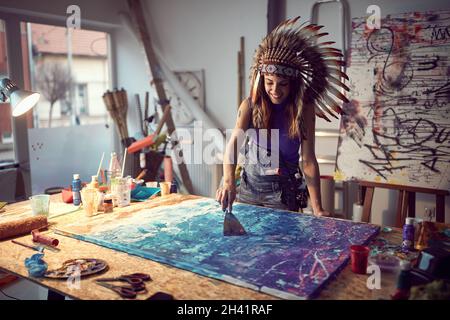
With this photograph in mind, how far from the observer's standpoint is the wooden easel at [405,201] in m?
2.88

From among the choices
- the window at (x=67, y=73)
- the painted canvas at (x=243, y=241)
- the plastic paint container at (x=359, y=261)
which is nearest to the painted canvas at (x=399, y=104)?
the painted canvas at (x=243, y=241)

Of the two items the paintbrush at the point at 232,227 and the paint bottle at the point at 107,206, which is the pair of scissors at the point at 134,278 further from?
the paint bottle at the point at 107,206

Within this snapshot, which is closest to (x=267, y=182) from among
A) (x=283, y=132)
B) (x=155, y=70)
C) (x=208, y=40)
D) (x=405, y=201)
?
(x=283, y=132)

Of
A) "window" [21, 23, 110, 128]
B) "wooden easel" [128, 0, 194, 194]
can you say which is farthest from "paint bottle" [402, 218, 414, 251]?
"window" [21, 23, 110, 128]

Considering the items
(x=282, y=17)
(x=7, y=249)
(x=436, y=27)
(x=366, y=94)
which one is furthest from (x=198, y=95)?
(x=7, y=249)

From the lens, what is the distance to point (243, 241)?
66.7 inches

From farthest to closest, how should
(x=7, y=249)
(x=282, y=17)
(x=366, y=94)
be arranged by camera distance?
(x=282, y=17), (x=366, y=94), (x=7, y=249)

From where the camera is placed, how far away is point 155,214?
212 cm

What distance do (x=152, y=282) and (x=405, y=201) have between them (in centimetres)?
227

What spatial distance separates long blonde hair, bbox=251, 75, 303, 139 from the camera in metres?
2.31

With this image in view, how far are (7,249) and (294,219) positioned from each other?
1.27 m

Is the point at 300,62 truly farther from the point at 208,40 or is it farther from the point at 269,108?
the point at 208,40

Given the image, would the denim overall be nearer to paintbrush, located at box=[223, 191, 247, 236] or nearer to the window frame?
paintbrush, located at box=[223, 191, 247, 236]

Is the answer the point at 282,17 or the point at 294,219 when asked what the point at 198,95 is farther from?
the point at 294,219
